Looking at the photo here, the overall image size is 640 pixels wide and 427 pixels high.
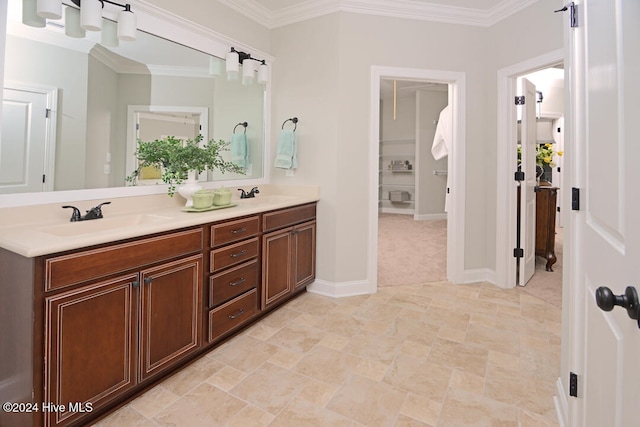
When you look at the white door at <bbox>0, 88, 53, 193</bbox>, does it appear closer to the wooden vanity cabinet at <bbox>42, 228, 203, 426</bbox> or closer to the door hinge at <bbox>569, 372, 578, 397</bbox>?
the wooden vanity cabinet at <bbox>42, 228, 203, 426</bbox>

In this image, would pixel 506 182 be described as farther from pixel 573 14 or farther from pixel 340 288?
pixel 573 14

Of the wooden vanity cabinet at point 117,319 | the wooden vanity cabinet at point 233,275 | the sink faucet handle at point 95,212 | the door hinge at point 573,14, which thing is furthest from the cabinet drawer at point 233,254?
the door hinge at point 573,14

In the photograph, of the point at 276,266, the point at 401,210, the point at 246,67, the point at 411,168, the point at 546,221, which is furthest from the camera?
the point at 401,210

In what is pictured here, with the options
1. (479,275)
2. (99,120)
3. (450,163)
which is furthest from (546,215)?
(99,120)

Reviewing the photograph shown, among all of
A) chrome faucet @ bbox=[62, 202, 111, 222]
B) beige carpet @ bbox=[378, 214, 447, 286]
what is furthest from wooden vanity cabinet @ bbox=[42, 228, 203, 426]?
beige carpet @ bbox=[378, 214, 447, 286]

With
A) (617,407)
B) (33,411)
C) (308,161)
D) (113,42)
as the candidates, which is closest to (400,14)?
(308,161)

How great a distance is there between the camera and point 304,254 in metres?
3.12

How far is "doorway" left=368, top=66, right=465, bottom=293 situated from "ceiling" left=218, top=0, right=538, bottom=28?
0.50 metres

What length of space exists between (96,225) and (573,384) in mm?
2366

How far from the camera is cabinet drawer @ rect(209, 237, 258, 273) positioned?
2.13m

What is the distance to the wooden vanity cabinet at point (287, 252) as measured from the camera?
2.64m

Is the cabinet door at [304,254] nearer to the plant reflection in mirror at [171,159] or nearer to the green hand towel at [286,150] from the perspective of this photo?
the green hand towel at [286,150]

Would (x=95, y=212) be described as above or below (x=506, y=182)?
below

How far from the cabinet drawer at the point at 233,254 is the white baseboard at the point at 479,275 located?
2242mm
